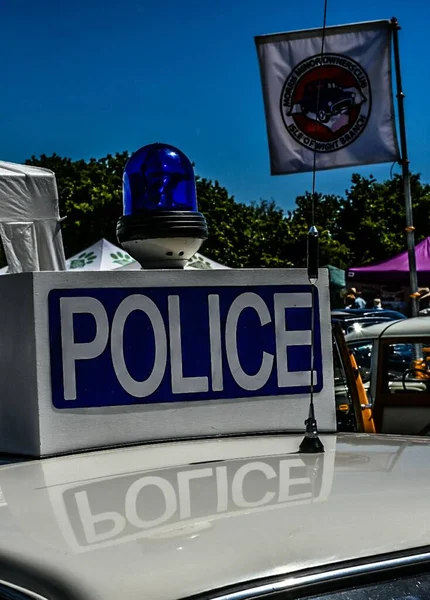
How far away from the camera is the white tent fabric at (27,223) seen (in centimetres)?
552

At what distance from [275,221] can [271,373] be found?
4057cm

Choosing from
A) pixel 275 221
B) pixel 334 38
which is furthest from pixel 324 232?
pixel 334 38

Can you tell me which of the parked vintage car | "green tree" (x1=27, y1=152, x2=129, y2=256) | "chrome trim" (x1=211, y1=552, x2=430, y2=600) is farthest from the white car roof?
"green tree" (x1=27, y1=152, x2=129, y2=256)

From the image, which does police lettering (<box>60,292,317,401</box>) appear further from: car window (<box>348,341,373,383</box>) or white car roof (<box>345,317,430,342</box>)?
car window (<box>348,341,373,383</box>)

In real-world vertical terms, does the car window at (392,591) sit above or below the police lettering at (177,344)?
below

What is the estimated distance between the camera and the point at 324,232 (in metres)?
38.4

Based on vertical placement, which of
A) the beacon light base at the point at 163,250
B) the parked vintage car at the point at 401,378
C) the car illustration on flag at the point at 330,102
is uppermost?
the car illustration on flag at the point at 330,102

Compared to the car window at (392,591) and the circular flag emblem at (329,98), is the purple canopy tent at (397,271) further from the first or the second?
the car window at (392,591)

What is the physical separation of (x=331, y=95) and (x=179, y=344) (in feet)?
19.0

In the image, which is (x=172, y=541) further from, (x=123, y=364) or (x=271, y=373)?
(x=271, y=373)

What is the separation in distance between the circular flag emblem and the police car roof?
19.6 ft

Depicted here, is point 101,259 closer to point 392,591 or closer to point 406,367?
point 406,367

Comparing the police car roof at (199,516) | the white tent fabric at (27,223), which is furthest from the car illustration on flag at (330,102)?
the police car roof at (199,516)

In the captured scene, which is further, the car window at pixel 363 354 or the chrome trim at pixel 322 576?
the car window at pixel 363 354
